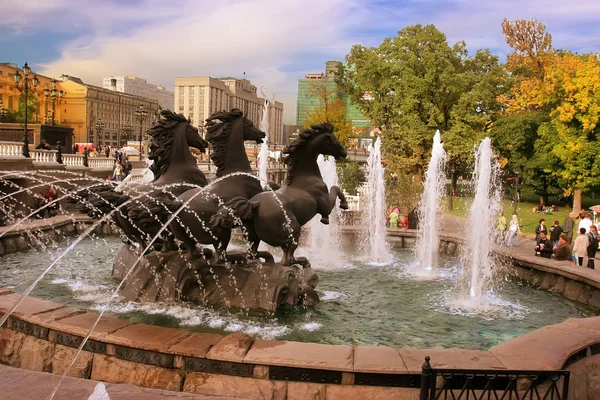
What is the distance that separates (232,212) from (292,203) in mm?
1075

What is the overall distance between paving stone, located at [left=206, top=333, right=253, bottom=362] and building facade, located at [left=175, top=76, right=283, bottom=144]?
351 ft

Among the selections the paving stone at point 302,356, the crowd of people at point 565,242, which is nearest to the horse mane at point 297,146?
the paving stone at point 302,356

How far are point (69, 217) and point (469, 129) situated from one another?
82.5 ft

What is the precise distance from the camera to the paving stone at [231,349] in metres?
4.68

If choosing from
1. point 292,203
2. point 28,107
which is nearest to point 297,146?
point 292,203

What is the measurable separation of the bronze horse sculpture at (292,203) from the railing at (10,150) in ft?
55.8

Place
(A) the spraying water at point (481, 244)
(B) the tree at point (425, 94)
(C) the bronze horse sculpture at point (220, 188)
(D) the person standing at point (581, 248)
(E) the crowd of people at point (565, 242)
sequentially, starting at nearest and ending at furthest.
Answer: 1. (C) the bronze horse sculpture at point (220, 188)
2. (A) the spraying water at point (481, 244)
3. (E) the crowd of people at point (565, 242)
4. (D) the person standing at point (581, 248)
5. (B) the tree at point (425, 94)

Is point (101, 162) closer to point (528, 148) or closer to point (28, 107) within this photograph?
point (528, 148)

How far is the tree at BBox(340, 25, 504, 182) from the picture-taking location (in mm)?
32969

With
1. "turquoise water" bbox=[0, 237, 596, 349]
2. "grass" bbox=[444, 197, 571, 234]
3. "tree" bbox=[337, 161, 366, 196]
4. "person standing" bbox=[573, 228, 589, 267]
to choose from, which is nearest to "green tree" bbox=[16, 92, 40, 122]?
"tree" bbox=[337, 161, 366, 196]

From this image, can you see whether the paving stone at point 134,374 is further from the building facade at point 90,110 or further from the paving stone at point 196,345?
the building facade at point 90,110

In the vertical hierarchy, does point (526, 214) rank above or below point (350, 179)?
below

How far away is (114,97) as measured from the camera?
104 metres

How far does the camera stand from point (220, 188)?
8.42 meters
